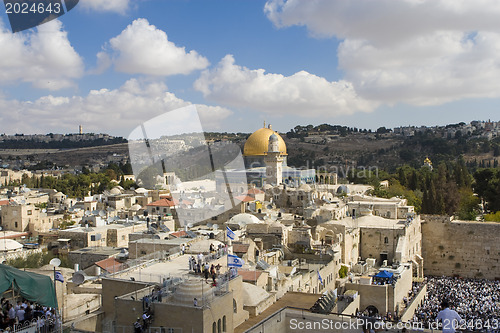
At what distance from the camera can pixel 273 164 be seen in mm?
41875

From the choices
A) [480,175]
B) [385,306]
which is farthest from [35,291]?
[480,175]

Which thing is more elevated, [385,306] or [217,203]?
[217,203]

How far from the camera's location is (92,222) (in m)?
24.7

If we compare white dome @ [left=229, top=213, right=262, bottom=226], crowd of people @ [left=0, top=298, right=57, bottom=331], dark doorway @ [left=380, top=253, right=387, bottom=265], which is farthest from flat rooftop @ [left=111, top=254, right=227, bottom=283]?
dark doorway @ [left=380, top=253, right=387, bottom=265]

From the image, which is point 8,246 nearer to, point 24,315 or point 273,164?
point 24,315

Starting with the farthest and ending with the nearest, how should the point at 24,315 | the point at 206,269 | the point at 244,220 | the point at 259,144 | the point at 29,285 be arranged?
the point at 259,144
the point at 244,220
the point at 206,269
the point at 29,285
the point at 24,315

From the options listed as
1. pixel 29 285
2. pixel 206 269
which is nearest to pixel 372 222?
pixel 206 269

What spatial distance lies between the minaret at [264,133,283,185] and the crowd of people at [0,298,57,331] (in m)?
33.3

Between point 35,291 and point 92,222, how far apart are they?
54.8 ft

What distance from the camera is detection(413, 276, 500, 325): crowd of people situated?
17.4 metres

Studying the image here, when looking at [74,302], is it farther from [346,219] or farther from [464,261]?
[464,261]

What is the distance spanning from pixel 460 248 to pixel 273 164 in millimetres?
19206

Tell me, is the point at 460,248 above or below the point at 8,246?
Answer: below

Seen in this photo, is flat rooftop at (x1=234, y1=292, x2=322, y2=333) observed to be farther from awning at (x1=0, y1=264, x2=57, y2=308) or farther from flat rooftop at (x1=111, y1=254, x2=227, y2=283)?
awning at (x1=0, y1=264, x2=57, y2=308)
